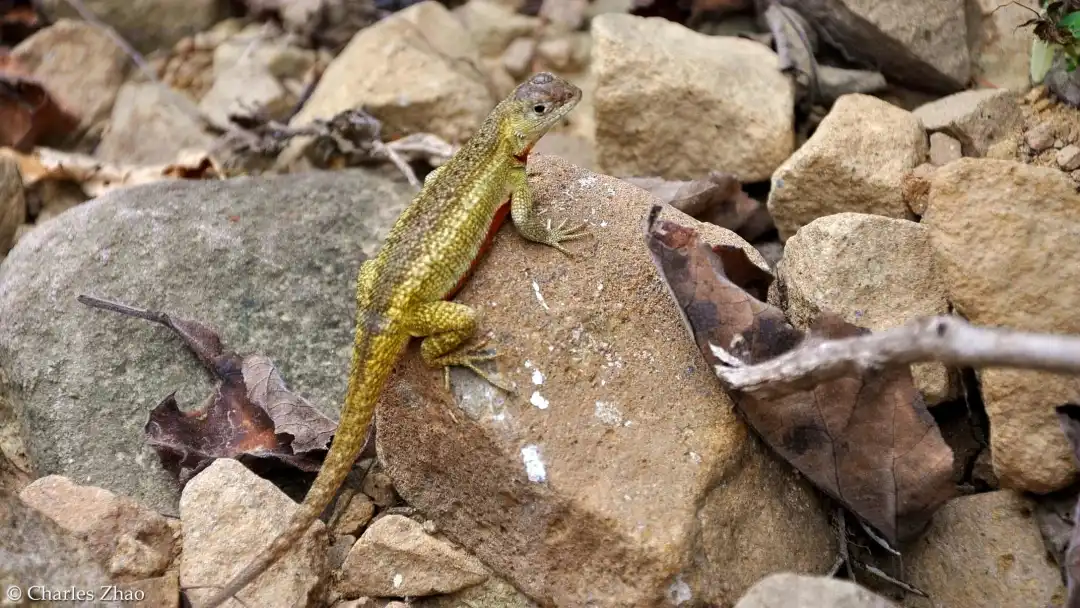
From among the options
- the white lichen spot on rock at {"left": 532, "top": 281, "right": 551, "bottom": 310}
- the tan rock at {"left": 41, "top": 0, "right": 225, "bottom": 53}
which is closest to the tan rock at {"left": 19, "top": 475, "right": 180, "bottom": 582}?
the white lichen spot on rock at {"left": 532, "top": 281, "right": 551, "bottom": 310}

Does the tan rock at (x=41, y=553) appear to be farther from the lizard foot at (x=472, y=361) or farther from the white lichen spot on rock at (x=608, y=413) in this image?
the white lichen spot on rock at (x=608, y=413)

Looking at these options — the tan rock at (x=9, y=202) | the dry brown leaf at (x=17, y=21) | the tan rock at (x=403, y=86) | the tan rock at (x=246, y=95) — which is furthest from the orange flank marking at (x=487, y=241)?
the dry brown leaf at (x=17, y=21)

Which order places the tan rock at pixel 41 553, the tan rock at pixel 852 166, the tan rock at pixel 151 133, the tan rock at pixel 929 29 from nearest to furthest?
1. the tan rock at pixel 41 553
2. the tan rock at pixel 852 166
3. the tan rock at pixel 929 29
4. the tan rock at pixel 151 133

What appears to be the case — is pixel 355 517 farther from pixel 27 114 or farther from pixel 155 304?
pixel 27 114

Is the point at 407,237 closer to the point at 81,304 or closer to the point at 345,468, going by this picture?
the point at 345,468

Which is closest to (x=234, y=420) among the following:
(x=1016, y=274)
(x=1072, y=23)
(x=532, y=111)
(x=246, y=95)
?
(x=532, y=111)

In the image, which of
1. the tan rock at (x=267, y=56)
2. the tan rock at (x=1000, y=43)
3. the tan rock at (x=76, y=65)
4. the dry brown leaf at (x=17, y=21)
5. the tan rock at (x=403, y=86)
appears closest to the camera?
the tan rock at (x=1000, y=43)

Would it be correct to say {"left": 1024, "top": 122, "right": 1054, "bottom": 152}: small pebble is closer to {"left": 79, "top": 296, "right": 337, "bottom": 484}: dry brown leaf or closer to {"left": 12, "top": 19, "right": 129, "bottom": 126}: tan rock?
{"left": 79, "top": 296, "right": 337, "bottom": 484}: dry brown leaf

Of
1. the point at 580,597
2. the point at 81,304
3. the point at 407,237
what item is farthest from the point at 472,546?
the point at 81,304
